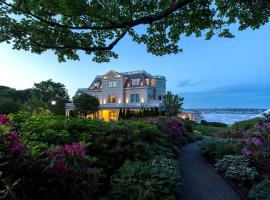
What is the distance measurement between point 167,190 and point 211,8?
5.80m

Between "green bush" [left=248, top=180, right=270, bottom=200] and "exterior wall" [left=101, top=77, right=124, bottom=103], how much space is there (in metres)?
42.5

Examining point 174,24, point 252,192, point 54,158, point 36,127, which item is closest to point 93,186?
point 54,158

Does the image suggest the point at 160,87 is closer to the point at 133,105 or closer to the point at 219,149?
the point at 133,105

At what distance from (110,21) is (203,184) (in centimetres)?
522

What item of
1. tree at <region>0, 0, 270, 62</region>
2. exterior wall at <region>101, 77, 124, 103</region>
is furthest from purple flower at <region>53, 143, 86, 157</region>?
exterior wall at <region>101, 77, 124, 103</region>

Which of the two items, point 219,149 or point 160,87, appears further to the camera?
point 160,87

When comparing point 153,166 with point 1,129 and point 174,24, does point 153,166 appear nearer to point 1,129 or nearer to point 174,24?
point 1,129

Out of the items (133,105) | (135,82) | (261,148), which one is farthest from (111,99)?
(261,148)

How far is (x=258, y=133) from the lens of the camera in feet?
21.6

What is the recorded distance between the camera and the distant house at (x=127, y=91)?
45500 mm

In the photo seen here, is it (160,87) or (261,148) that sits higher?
(160,87)

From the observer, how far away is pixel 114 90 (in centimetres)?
4888

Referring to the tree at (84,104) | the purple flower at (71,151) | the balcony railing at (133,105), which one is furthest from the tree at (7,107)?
the purple flower at (71,151)

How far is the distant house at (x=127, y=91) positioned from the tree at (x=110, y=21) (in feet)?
115
